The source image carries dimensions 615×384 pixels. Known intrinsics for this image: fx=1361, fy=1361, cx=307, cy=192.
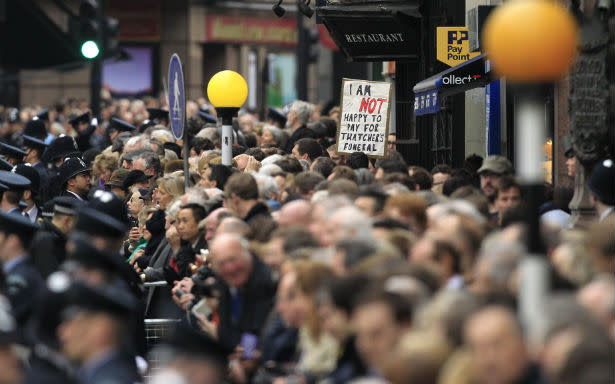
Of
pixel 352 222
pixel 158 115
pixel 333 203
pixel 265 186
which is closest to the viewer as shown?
pixel 352 222

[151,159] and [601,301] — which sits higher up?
[151,159]

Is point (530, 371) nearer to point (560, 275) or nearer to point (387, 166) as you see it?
point (560, 275)

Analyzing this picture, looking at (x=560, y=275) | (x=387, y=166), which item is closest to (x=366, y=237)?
(x=560, y=275)

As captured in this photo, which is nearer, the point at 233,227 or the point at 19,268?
the point at 19,268

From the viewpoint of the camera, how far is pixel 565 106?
1261 centimetres

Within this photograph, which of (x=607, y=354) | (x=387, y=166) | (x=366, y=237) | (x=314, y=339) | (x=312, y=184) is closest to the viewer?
(x=607, y=354)

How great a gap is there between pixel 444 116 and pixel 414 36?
132cm

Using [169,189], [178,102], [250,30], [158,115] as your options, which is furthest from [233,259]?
[250,30]

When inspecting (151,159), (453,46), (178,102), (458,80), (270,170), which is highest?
(453,46)

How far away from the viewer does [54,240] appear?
35.3 feet

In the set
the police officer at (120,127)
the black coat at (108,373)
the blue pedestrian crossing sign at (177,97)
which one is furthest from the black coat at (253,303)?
the police officer at (120,127)

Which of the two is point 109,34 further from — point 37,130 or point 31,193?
point 31,193

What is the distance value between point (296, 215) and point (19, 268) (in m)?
1.93

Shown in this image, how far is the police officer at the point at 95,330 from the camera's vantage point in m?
6.26
